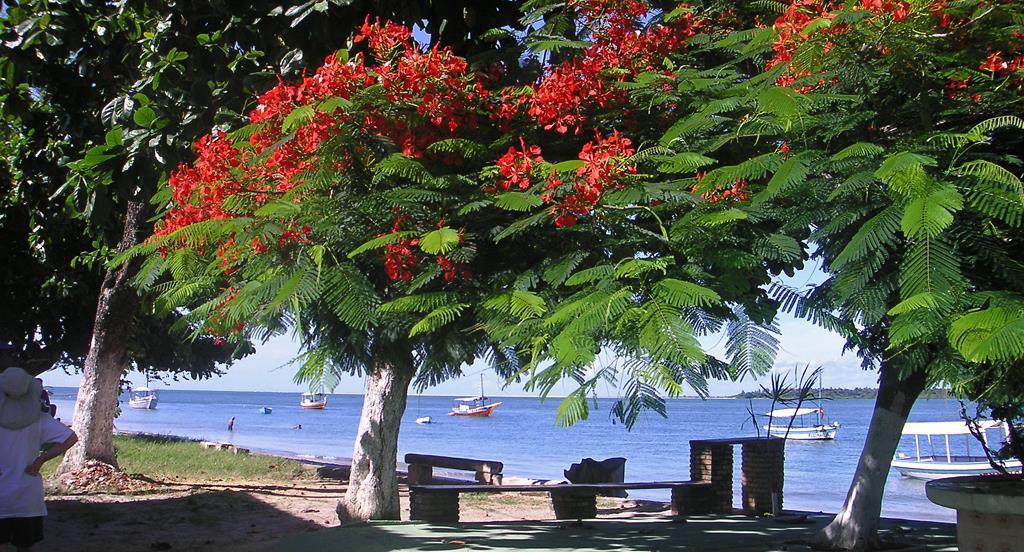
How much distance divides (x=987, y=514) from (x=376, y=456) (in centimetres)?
700

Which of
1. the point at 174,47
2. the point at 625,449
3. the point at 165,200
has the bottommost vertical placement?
the point at 625,449

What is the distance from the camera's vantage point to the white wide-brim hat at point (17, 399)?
5.70 m

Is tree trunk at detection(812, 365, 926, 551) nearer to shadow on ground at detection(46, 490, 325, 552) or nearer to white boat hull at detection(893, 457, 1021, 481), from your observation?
shadow on ground at detection(46, 490, 325, 552)

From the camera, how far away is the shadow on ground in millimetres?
9562

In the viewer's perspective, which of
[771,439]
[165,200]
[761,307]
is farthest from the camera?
[771,439]

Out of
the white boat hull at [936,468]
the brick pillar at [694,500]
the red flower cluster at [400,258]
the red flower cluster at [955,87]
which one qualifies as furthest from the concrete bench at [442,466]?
the white boat hull at [936,468]

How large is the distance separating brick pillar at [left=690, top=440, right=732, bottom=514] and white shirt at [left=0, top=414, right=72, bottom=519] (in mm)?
8670

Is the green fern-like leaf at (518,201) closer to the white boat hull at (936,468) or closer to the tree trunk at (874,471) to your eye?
the tree trunk at (874,471)

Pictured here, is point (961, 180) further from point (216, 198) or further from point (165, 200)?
point (165, 200)

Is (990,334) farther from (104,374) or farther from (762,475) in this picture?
(104,374)

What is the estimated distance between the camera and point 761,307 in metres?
4.09

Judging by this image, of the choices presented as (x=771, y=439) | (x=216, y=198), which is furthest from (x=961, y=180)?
(x=771, y=439)

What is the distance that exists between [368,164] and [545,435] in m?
55.6

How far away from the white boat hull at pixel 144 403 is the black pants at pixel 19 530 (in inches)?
4008
